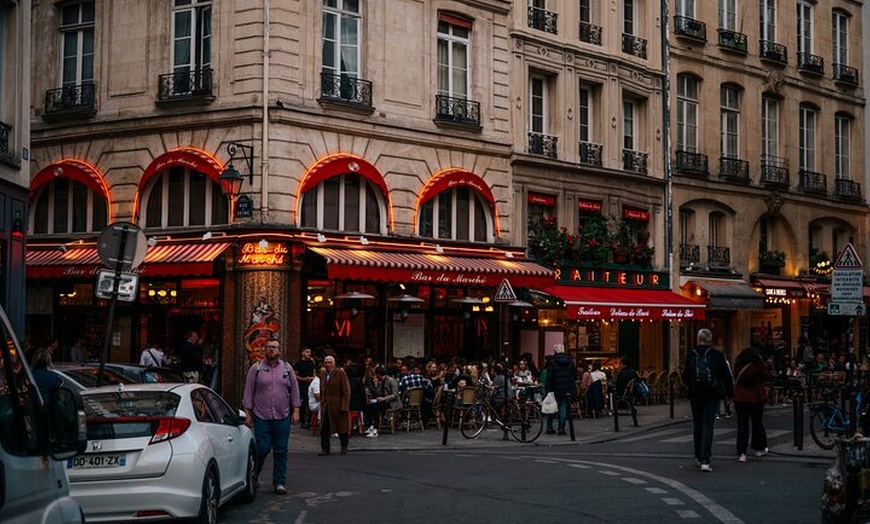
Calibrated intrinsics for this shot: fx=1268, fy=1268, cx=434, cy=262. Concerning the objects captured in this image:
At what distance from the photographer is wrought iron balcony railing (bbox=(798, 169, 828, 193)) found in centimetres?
4269

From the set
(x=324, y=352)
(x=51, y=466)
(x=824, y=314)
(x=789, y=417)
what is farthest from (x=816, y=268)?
(x=51, y=466)

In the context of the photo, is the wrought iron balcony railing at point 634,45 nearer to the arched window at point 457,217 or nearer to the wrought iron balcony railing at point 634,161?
the wrought iron balcony railing at point 634,161

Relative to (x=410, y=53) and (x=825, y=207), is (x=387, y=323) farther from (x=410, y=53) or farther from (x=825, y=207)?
(x=825, y=207)

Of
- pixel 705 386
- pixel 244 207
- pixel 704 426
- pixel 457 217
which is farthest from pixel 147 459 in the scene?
pixel 457 217

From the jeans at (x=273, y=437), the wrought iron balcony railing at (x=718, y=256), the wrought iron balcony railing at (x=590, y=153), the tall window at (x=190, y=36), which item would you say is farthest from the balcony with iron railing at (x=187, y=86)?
the wrought iron balcony railing at (x=718, y=256)

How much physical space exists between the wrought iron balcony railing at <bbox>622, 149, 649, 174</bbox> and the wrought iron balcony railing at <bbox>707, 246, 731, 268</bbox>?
407cm

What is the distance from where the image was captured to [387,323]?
28719 mm

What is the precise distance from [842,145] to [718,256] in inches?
382

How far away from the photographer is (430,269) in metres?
27.7

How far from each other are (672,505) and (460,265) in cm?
1628

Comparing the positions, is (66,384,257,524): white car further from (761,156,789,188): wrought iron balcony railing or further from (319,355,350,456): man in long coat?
(761,156,789,188): wrought iron balcony railing

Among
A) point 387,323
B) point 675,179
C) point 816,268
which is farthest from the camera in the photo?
point 816,268

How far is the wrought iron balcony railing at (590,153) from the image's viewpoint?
3425 centimetres

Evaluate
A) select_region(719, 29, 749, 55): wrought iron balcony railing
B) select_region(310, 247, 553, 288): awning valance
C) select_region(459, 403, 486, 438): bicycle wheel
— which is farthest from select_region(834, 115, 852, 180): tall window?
select_region(459, 403, 486, 438): bicycle wheel
